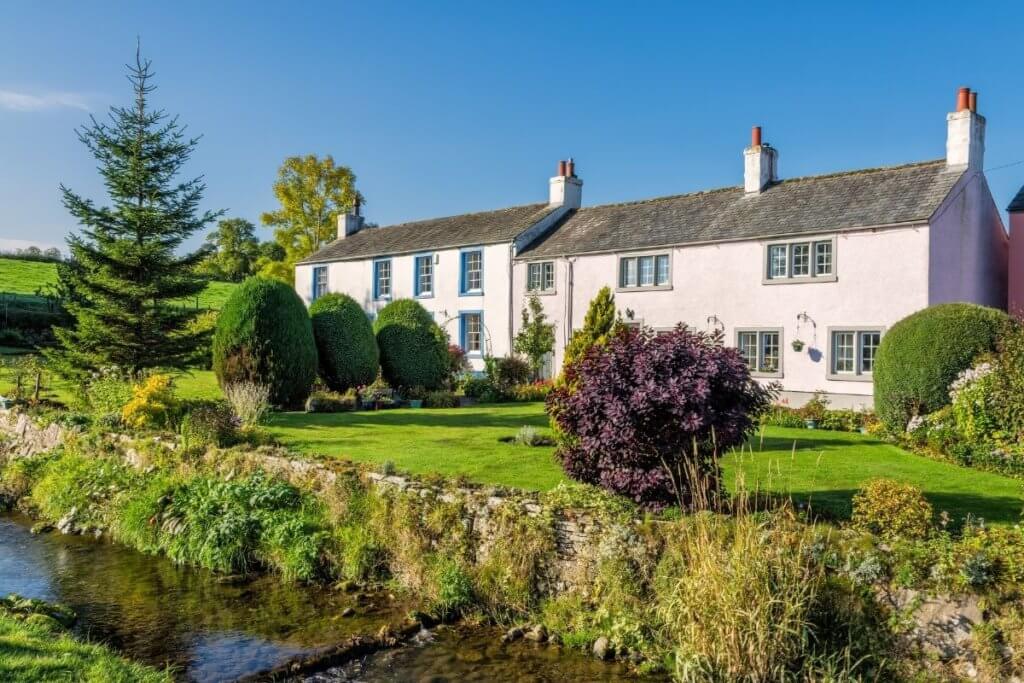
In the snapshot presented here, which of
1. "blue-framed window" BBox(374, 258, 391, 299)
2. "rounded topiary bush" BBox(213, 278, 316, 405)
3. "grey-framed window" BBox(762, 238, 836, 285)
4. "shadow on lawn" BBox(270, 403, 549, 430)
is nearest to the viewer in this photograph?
"shadow on lawn" BBox(270, 403, 549, 430)

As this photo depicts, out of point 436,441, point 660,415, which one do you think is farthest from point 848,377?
point 660,415

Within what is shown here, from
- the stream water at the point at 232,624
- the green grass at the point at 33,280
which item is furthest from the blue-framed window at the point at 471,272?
the green grass at the point at 33,280

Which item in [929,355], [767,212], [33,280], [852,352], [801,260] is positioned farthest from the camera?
[33,280]

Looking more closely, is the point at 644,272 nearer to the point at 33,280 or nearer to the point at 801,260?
the point at 801,260

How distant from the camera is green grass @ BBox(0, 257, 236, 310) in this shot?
4883cm

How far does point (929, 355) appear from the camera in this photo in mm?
16062

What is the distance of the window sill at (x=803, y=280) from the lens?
22.1 metres

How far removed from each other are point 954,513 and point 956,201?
14.4 m

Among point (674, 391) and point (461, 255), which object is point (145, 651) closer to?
point (674, 391)

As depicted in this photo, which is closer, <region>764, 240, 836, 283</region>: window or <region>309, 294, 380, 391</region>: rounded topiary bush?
<region>764, 240, 836, 283</region>: window

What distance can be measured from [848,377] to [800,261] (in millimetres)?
3801

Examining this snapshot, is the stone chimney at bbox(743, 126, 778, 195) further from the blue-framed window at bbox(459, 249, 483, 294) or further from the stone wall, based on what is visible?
Result: the stone wall

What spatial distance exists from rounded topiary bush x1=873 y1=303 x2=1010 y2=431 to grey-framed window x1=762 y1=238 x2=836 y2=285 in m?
5.59

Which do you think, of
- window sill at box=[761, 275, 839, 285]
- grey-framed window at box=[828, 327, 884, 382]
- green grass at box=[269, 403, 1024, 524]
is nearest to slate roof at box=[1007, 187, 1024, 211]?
window sill at box=[761, 275, 839, 285]
